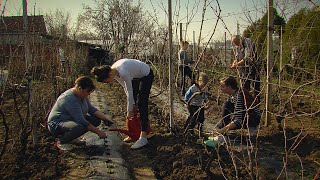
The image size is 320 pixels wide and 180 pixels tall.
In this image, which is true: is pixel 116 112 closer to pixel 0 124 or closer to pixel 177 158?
pixel 0 124

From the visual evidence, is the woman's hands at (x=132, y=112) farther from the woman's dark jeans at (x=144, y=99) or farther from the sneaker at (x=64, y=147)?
the sneaker at (x=64, y=147)

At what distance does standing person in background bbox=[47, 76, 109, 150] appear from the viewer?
3.30 m

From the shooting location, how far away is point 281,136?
146 inches

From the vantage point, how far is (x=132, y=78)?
3.40 meters

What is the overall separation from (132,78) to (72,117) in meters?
0.78

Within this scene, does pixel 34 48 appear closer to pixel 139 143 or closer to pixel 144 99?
pixel 144 99

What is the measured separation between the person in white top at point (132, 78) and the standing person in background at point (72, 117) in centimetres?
29

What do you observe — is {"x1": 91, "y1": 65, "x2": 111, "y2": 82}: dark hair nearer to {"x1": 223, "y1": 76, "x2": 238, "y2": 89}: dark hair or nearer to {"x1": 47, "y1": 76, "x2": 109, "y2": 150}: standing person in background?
{"x1": 47, "y1": 76, "x2": 109, "y2": 150}: standing person in background

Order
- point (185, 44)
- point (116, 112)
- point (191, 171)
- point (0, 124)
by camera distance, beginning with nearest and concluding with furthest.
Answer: point (191, 171) < point (0, 124) < point (116, 112) < point (185, 44)

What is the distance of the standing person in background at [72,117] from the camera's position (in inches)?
130

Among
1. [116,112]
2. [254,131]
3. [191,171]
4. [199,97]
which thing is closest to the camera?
[191,171]

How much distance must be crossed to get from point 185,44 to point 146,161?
364 centimetres

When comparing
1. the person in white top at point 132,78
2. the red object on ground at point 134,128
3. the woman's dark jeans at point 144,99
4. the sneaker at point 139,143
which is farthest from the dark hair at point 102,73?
the sneaker at point 139,143

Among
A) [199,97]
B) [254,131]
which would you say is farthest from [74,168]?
[254,131]
